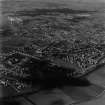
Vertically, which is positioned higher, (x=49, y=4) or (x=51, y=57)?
(x=49, y=4)

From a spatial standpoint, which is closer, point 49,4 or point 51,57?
point 51,57

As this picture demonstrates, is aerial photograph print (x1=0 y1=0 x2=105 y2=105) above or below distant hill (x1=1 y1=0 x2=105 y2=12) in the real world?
below

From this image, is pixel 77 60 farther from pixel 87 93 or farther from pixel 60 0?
pixel 60 0

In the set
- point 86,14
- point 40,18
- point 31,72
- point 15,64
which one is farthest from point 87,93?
point 86,14

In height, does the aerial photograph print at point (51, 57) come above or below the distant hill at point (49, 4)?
below

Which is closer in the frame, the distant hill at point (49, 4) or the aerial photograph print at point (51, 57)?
the aerial photograph print at point (51, 57)

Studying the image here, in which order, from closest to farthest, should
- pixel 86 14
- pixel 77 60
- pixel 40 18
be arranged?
pixel 77 60 → pixel 40 18 → pixel 86 14

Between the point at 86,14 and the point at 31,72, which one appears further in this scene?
the point at 86,14

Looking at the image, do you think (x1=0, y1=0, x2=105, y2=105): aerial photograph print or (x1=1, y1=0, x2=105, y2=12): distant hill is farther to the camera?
(x1=1, y1=0, x2=105, y2=12): distant hill
